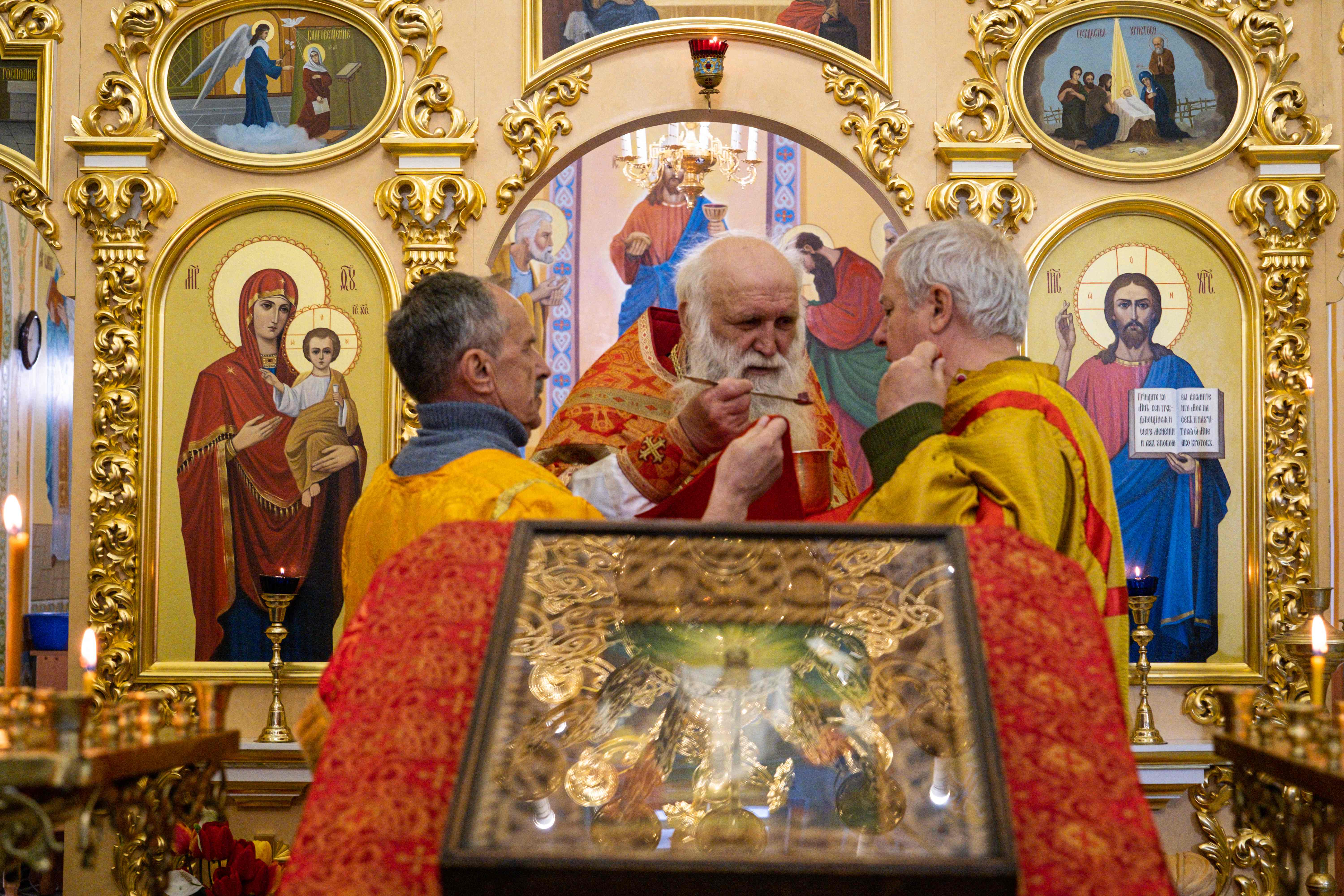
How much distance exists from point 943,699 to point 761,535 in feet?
1.22

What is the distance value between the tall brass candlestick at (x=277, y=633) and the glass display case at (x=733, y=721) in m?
3.53

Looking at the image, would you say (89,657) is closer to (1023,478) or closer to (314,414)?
(1023,478)

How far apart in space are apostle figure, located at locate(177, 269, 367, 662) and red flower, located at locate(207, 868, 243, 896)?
4.07 feet

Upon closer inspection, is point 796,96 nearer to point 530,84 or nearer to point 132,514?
point 530,84

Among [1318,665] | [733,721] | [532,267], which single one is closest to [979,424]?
[1318,665]

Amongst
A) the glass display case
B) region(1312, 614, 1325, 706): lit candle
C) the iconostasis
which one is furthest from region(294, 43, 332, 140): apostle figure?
region(1312, 614, 1325, 706): lit candle

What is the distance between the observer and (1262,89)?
17.1 ft

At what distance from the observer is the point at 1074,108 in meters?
5.26

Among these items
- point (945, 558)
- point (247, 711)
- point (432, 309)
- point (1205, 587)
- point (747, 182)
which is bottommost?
point (247, 711)

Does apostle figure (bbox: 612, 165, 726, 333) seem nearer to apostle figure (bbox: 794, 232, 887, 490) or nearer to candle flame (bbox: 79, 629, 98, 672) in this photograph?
apostle figure (bbox: 794, 232, 887, 490)

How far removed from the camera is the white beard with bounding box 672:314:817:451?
3.50 meters

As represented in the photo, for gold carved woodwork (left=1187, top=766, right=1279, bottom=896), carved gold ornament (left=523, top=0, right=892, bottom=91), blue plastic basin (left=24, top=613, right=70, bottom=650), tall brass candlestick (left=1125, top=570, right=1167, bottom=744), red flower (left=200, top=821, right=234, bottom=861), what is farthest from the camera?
blue plastic basin (left=24, top=613, right=70, bottom=650)

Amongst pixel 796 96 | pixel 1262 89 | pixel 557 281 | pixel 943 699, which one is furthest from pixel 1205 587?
pixel 943 699

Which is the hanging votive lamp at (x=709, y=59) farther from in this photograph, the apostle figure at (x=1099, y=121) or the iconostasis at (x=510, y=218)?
the apostle figure at (x=1099, y=121)
